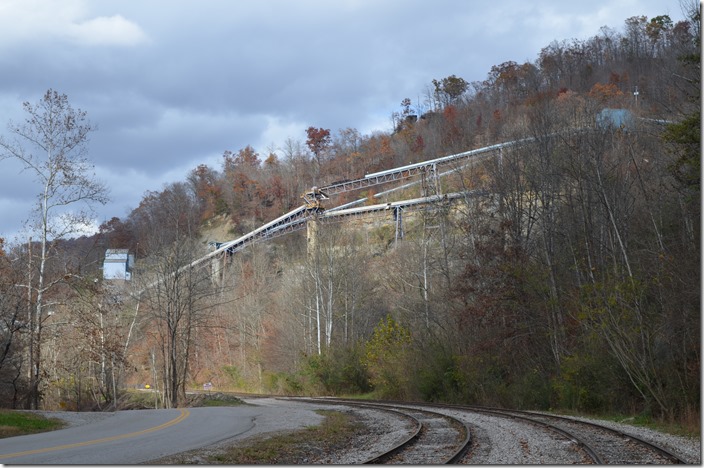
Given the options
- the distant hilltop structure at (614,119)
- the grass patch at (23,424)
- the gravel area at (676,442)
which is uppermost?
the distant hilltop structure at (614,119)

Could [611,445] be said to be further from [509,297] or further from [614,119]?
[614,119]

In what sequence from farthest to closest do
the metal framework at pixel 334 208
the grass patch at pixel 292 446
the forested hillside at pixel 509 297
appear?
the metal framework at pixel 334 208 → the forested hillside at pixel 509 297 → the grass patch at pixel 292 446

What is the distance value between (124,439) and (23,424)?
176 inches

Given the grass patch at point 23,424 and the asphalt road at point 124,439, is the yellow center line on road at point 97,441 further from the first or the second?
the grass patch at point 23,424

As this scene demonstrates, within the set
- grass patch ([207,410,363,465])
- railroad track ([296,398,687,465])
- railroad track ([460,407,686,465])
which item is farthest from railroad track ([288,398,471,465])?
railroad track ([460,407,686,465])

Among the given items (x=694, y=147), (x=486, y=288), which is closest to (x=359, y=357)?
(x=486, y=288)

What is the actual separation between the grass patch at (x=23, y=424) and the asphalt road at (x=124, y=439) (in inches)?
23.6

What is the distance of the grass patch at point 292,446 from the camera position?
12430mm

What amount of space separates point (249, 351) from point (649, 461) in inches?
1994

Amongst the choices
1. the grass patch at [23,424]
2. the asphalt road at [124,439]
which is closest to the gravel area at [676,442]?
the asphalt road at [124,439]

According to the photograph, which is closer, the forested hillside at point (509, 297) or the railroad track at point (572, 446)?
the railroad track at point (572, 446)

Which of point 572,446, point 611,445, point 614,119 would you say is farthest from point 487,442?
point 614,119

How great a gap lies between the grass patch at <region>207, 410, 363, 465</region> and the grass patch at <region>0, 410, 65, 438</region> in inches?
237

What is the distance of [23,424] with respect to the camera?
1762cm
